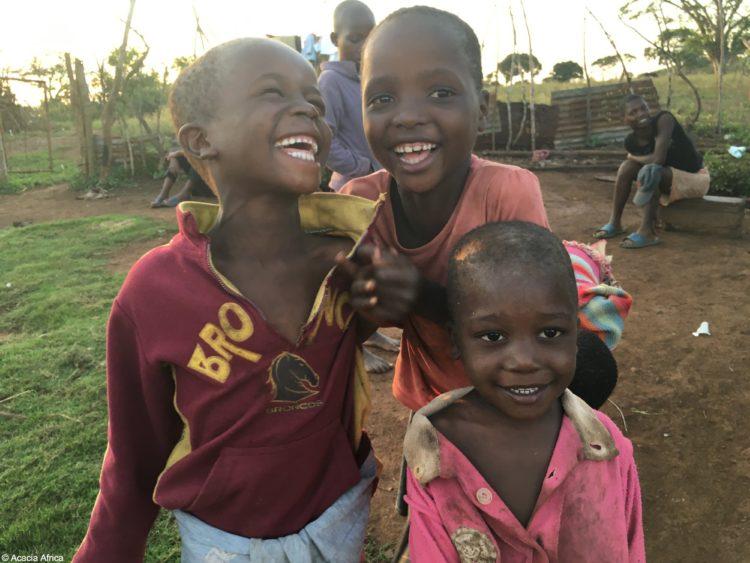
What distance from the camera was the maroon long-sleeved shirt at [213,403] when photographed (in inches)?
51.8

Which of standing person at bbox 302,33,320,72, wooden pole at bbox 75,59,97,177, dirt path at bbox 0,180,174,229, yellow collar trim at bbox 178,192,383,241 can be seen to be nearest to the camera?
yellow collar trim at bbox 178,192,383,241

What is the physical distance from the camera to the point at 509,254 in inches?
53.6

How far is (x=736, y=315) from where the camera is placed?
163 inches

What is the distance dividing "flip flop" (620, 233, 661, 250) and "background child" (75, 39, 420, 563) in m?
5.02

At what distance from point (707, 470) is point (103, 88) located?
13.9m

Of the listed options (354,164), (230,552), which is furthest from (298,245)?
(354,164)

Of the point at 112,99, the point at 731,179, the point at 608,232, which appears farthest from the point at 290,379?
the point at 112,99

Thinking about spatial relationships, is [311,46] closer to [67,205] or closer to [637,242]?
[637,242]

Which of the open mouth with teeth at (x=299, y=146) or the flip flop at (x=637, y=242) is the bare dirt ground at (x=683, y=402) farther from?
the open mouth with teeth at (x=299, y=146)

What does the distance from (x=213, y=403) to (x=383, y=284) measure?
1.53ft

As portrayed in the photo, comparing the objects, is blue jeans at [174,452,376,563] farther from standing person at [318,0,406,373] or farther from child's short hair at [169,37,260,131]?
standing person at [318,0,406,373]

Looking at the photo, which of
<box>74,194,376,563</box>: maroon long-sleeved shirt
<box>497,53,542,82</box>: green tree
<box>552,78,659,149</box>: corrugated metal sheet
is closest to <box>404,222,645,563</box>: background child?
<box>74,194,376,563</box>: maroon long-sleeved shirt

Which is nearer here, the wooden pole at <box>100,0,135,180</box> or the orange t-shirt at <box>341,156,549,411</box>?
the orange t-shirt at <box>341,156,549,411</box>

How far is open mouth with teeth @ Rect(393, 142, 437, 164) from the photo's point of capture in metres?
1.54
